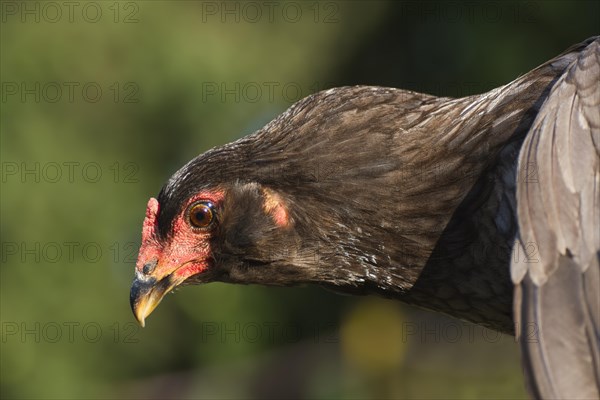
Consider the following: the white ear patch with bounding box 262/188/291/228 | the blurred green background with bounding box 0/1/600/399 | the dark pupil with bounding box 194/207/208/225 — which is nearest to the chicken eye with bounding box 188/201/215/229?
the dark pupil with bounding box 194/207/208/225

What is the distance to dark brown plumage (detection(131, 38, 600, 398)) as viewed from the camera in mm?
4293

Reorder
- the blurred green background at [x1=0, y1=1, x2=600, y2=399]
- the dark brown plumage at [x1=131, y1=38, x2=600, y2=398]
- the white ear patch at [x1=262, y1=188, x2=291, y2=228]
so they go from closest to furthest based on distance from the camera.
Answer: the dark brown plumage at [x1=131, y1=38, x2=600, y2=398]
the white ear patch at [x1=262, y1=188, x2=291, y2=228]
the blurred green background at [x1=0, y1=1, x2=600, y2=399]

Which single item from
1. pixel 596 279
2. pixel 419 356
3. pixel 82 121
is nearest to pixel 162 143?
pixel 82 121

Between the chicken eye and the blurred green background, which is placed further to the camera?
the blurred green background

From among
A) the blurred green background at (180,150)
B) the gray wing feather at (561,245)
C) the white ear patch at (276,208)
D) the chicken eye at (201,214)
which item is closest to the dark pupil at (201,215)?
the chicken eye at (201,214)

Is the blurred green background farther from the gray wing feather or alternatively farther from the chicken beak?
the gray wing feather

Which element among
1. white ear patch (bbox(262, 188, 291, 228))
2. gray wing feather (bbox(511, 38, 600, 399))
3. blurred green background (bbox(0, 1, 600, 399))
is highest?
blurred green background (bbox(0, 1, 600, 399))

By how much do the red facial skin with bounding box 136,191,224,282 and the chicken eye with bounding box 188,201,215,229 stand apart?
18 millimetres

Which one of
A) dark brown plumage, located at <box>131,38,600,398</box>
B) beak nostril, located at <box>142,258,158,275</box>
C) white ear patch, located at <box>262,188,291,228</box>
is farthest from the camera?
beak nostril, located at <box>142,258,158,275</box>

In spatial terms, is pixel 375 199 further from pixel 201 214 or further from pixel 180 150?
pixel 180 150

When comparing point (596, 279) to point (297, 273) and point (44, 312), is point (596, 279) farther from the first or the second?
point (44, 312)

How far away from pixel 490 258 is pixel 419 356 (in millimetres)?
4373

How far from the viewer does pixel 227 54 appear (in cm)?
912

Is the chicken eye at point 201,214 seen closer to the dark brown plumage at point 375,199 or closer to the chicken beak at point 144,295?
the dark brown plumage at point 375,199
